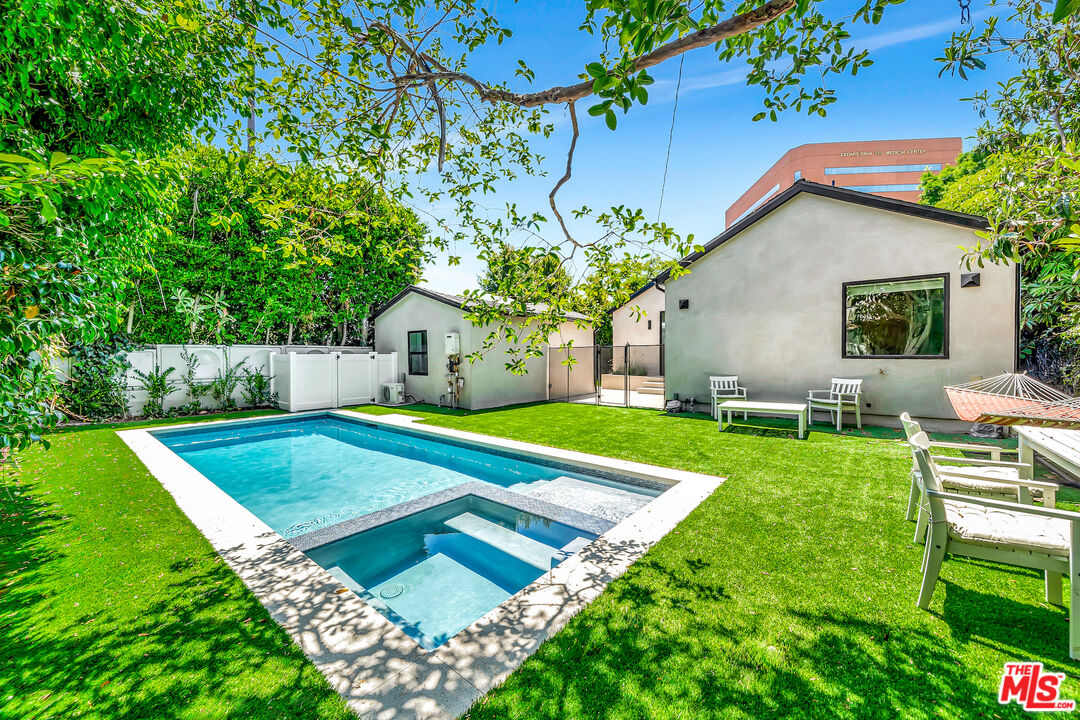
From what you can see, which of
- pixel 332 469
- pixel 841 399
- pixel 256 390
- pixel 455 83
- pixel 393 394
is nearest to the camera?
pixel 455 83

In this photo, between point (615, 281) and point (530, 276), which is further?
point (530, 276)

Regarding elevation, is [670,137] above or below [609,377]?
above

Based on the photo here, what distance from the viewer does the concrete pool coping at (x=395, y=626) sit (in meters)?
1.95

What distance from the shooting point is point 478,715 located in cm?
180

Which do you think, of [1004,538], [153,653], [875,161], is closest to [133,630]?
[153,653]

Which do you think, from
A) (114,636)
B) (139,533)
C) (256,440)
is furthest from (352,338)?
(114,636)

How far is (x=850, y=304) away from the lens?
859 centimetres

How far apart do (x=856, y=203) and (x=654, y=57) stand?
8338mm

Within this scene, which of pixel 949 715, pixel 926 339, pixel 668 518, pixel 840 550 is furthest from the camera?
pixel 926 339

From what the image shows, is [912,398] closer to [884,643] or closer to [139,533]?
[884,643]

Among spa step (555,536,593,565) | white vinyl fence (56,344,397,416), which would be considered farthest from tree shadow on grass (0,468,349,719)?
white vinyl fence (56,344,397,416)

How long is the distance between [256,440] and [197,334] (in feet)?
23.2

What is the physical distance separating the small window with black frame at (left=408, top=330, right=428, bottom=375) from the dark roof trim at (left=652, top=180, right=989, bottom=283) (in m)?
8.39

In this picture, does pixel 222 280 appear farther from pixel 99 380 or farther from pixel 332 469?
pixel 332 469
